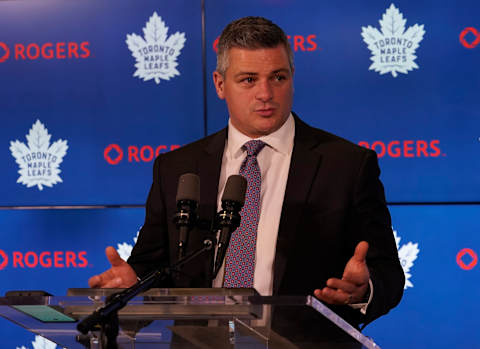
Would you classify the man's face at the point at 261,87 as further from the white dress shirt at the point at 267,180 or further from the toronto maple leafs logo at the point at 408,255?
the toronto maple leafs logo at the point at 408,255

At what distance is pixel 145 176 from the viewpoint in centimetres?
349

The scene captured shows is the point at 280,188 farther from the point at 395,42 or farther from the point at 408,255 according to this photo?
the point at 395,42

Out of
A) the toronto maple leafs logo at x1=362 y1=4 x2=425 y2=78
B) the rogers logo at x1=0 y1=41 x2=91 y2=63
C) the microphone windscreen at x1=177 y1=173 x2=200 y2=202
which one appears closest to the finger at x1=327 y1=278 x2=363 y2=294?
the microphone windscreen at x1=177 y1=173 x2=200 y2=202

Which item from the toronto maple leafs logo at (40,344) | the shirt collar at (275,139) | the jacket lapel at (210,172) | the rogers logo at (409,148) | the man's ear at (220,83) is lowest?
the toronto maple leafs logo at (40,344)

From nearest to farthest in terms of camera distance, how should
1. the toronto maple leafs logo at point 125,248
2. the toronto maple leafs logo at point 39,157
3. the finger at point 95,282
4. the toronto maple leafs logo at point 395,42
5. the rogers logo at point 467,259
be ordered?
the finger at point 95,282, the rogers logo at point 467,259, the toronto maple leafs logo at point 395,42, the toronto maple leafs logo at point 125,248, the toronto maple leafs logo at point 39,157

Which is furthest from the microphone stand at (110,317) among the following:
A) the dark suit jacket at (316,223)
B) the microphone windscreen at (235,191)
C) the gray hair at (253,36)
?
the gray hair at (253,36)

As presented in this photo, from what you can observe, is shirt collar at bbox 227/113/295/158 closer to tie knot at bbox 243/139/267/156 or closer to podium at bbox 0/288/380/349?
tie knot at bbox 243/139/267/156

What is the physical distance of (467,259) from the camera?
3.24 meters

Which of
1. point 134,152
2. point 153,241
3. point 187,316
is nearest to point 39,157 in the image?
point 134,152

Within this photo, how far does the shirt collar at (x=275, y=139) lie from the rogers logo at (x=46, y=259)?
1357 millimetres

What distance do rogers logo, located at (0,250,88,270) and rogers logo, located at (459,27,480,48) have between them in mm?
2100

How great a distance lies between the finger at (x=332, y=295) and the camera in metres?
1.57

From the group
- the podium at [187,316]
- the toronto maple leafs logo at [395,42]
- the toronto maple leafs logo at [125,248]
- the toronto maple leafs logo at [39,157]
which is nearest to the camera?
the podium at [187,316]

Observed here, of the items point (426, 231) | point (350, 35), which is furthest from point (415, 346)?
point (350, 35)
